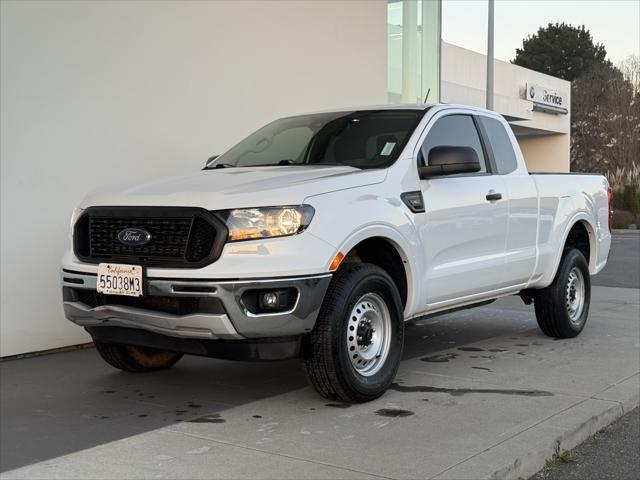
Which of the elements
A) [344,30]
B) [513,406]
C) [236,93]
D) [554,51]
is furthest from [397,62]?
[554,51]

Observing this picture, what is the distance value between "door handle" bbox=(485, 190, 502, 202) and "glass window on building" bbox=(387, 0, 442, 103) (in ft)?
20.9

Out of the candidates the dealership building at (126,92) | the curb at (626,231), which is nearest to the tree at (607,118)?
the curb at (626,231)

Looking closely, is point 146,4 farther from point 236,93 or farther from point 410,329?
point 410,329

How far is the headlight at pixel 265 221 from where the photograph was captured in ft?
15.9

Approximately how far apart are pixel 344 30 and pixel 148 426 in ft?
22.9

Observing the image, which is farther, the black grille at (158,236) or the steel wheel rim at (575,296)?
the steel wheel rim at (575,296)

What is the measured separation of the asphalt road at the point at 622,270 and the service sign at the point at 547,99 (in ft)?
54.7

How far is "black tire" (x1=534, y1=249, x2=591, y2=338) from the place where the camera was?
301 inches

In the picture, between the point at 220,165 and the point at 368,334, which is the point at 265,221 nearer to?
the point at 368,334

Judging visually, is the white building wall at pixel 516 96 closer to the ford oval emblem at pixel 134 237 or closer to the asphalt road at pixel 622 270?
the asphalt road at pixel 622 270

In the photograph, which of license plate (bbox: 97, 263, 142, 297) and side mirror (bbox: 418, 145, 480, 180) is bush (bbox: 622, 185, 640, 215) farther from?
license plate (bbox: 97, 263, 142, 297)

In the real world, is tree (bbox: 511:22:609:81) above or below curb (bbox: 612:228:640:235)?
above

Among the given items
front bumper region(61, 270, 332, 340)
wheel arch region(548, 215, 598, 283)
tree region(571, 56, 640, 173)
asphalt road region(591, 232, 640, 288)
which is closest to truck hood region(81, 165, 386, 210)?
front bumper region(61, 270, 332, 340)

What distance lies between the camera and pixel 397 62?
13094 millimetres
